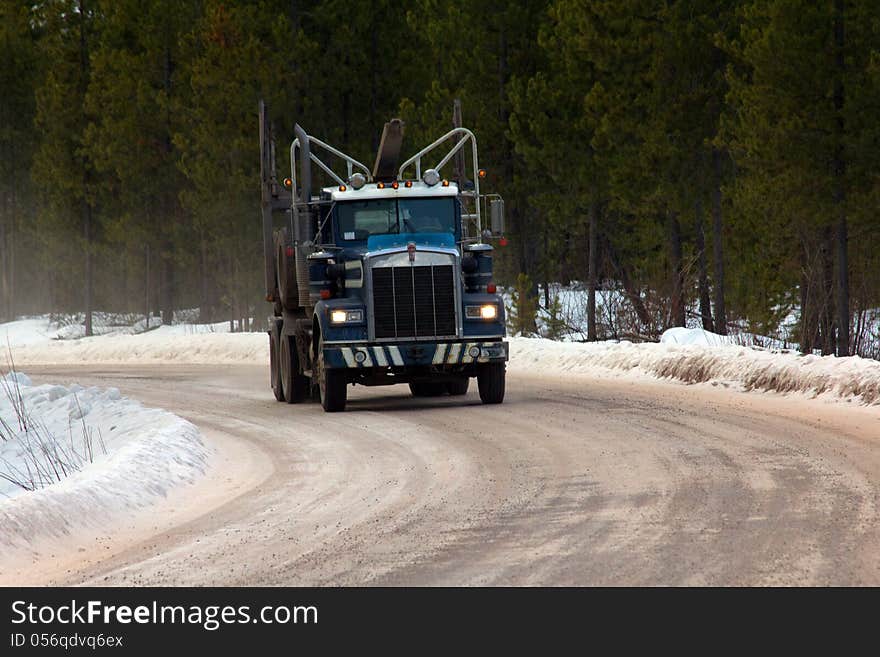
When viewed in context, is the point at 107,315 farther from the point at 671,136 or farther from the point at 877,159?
the point at 877,159

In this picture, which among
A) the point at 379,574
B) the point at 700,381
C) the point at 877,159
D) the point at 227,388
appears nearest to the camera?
the point at 379,574

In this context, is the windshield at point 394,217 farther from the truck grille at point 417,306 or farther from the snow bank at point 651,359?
the snow bank at point 651,359

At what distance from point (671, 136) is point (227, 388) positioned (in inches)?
554

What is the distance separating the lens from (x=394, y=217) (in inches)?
687

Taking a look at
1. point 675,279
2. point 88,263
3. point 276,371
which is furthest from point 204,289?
point 276,371

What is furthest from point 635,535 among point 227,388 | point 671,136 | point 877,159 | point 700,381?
point 671,136

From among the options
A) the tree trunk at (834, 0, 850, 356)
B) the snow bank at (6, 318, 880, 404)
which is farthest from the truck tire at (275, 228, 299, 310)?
the tree trunk at (834, 0, 850, 356)

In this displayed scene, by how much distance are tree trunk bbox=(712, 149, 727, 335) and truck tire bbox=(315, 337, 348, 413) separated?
1547 centimetres

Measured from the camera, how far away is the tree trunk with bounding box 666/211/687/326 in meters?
28.2

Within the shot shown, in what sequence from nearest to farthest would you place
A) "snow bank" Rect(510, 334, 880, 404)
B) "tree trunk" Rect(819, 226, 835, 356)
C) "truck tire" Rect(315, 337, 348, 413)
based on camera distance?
1. "snow bank" Rect(510, 334, 880, 404)
2. "truck tire" Rect(315, 337, 348, 413)
3. "tree trunk" Rect(819, 226, 835, 356)

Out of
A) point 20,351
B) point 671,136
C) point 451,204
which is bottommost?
point 20,351

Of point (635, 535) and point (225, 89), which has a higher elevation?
point (225, 89)

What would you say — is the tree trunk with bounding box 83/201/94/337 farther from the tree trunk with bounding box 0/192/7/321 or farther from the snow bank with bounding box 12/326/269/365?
the tree trunk with bounding box 0/192/7/321

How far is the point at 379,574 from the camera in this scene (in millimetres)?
6848
